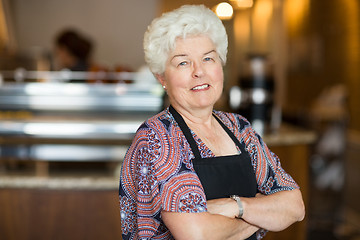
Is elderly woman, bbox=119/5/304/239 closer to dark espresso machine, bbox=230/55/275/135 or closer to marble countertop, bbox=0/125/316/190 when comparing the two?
marble countertop, bbox=0/125/316/190

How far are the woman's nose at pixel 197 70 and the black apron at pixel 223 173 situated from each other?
14 centimetres

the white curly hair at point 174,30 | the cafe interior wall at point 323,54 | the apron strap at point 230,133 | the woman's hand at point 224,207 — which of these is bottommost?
the cafe interior wall at point 323,54

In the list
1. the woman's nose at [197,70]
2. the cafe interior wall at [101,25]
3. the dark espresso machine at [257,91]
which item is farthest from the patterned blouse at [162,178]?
the cafe interior wall at [101,25]

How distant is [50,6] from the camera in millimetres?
5879

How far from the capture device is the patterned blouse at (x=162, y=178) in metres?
1.32

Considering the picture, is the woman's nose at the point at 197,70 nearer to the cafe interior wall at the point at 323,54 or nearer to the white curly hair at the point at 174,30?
the white curly hair at the point at 174,30

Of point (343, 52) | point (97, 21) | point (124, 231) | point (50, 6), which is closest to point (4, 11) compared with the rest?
point (50, 6)

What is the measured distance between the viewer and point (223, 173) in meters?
1.42

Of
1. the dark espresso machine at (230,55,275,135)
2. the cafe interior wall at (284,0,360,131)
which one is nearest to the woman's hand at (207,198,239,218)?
the dark espresso machine at (230,55,275,135)

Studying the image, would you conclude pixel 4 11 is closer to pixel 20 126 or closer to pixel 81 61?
pixel 81 61

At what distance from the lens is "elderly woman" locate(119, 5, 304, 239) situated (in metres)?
1.32

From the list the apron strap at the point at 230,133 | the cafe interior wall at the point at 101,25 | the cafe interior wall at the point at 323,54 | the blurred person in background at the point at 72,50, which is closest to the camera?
the apron strap at the point at 230,133

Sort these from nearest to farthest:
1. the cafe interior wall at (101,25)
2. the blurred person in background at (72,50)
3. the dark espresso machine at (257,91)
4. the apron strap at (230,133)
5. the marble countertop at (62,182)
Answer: the apron strap at (230,133) → the marble countertop at (62,182) → the dark espresso machine at (257,91) → the blurred person in background at (72,50) → the cafe interior wall at (101,25)

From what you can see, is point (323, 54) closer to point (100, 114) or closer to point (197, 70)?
point (100, 114)
